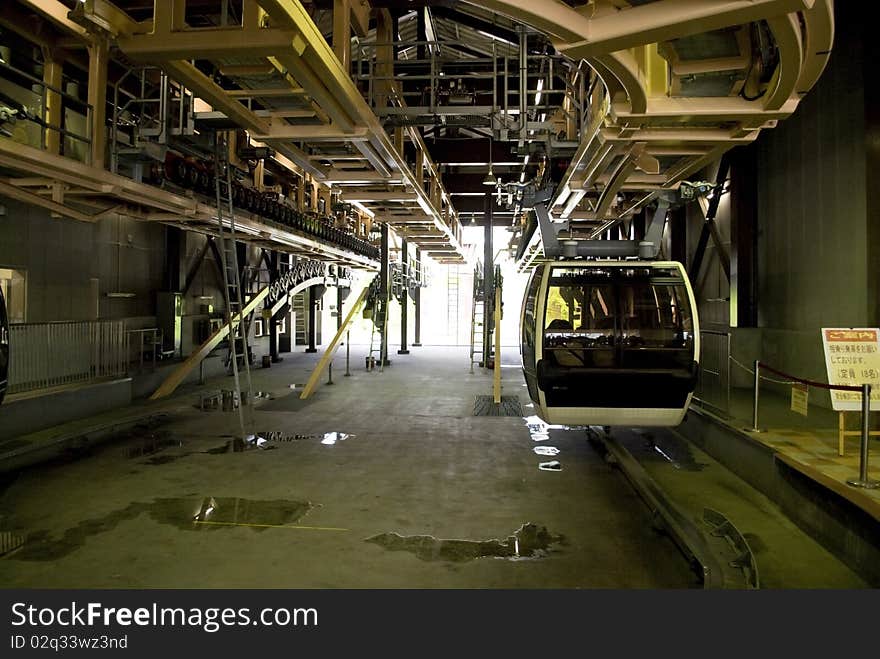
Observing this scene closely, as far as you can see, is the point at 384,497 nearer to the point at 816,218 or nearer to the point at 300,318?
the point at 816,218

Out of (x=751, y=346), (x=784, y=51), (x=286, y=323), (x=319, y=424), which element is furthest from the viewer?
(x=286, y=323)

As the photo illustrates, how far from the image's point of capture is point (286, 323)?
21.5 meters

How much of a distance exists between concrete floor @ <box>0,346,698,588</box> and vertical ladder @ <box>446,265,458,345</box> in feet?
64.5

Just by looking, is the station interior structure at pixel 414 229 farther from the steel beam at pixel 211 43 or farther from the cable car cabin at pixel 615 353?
the cable car cabin at pixel 615 353

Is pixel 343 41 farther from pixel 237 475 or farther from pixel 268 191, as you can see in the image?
pixel 268 191

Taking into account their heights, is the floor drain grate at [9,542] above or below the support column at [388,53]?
below

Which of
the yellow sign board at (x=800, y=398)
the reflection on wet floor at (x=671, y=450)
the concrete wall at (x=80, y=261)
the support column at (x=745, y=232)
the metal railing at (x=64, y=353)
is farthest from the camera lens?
the support column at (x=745, y=232)

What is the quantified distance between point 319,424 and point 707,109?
6357mm

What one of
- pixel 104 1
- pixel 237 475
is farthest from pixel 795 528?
pixel 104 1

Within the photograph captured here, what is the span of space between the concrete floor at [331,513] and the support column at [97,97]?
358 cm

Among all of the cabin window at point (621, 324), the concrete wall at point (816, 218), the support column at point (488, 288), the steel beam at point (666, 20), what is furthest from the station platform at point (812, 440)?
the support column at point (488, 288)

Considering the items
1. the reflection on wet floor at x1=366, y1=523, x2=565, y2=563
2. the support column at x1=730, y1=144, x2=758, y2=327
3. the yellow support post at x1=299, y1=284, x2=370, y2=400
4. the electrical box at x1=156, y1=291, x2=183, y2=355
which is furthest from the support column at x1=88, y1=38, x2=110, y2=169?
the support column at x1=730, y1=144, x2=758, y2=327

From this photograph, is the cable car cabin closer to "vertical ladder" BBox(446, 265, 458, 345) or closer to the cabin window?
the cabin window

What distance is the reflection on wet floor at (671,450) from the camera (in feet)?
21.4
